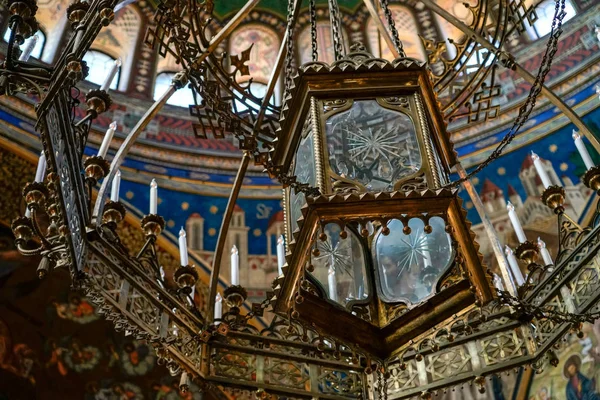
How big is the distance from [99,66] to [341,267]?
8490mm

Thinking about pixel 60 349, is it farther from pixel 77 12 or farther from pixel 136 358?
pixel 77 12

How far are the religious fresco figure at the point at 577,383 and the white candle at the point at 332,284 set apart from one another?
507 cm

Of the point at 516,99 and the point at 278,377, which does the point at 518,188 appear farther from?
the point at 278,377

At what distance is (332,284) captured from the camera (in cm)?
454

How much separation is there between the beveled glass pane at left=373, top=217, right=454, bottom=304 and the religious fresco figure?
4.81 meters

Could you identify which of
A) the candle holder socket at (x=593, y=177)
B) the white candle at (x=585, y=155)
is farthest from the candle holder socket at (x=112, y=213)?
the white candle at (x=585, y=155)

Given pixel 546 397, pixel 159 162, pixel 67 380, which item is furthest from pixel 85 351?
pixel 546 397

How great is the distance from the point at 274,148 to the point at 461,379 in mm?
1821

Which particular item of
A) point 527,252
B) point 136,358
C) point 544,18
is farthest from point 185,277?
point 544,18

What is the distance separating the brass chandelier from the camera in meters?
3.87

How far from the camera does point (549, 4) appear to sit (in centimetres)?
1216

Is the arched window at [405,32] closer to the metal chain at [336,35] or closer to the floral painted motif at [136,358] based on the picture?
the floral painted motif at [136,358]

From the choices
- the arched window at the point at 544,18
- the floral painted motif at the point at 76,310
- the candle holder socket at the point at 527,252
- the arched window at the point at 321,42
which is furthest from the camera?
the arched window at the point at 321,42

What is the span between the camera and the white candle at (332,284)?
4484 mm
